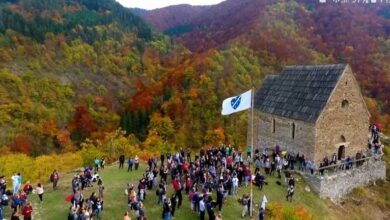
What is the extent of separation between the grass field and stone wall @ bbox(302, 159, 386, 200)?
1.94ft

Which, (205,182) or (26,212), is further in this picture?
(205,182)

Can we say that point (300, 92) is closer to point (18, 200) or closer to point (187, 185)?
point (187, 185)

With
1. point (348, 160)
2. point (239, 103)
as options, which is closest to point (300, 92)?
point (348, 160)

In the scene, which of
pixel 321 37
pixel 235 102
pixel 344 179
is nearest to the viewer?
pixel 235 102

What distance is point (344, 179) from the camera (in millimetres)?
33906

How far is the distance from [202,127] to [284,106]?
6021 cm

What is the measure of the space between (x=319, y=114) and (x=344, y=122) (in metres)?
3.33

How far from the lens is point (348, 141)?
37.3 meters

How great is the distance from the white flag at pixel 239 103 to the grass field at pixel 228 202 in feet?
17.7

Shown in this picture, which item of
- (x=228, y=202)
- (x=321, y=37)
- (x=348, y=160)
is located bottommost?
(x=228, y=202)

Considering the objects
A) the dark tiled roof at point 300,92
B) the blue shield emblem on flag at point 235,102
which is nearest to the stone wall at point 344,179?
→ the dark tiled roof at point 300,92

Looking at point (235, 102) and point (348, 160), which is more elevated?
point (235, 102)

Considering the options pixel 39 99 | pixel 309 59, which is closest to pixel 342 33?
pixel 309 59

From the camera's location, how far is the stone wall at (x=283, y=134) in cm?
3562
